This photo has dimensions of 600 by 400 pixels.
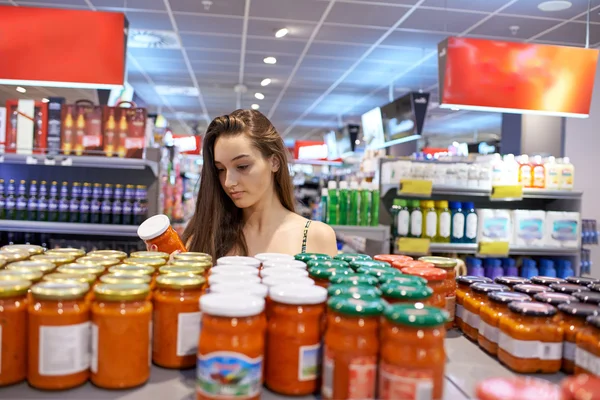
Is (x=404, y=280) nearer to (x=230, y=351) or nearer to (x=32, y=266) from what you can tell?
(x=230, y=351)

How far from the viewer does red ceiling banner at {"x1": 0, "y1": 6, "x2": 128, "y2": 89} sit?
4078 millimetres

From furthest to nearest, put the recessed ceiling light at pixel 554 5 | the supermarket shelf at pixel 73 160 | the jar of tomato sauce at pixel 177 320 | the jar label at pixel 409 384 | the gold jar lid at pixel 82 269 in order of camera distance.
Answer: the recessed ceiling light at pixel 554 5, the supermarket shelf at pixel 73 160, the gold jar lid at pixel 82 269, the jar of tomato sauce at pixel 177 320, the jar label at pixel 409 384

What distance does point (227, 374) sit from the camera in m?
0.92

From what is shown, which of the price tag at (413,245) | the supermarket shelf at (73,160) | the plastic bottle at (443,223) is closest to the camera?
the supermarket shelf at (73,160)

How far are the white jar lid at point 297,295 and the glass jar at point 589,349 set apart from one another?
59 cm

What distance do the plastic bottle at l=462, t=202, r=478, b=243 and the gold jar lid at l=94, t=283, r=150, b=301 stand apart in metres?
3.66

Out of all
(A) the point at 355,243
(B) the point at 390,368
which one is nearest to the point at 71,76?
(A) the point at 355,243

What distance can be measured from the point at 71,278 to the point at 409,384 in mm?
804

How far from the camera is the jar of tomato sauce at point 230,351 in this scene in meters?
0.92

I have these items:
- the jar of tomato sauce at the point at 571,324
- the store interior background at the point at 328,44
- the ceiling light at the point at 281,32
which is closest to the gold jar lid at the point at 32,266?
the jar of tomato sauce at the point at 571,324

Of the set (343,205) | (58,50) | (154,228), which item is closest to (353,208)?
(343,205)

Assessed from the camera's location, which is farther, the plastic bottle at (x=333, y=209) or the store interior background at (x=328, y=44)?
the store interior background at (x=328, y=44)

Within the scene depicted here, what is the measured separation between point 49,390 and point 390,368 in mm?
716

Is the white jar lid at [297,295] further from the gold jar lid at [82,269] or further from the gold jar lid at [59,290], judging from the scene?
the gold jar lid at [82,269]
